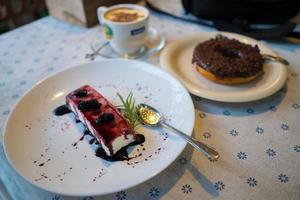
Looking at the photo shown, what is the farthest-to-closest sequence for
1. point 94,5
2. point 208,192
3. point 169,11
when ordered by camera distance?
point 169,11, point 94,5, point 208,192

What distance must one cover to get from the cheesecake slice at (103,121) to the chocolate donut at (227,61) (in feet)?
0.89

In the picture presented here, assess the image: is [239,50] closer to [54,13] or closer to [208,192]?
[208,192]

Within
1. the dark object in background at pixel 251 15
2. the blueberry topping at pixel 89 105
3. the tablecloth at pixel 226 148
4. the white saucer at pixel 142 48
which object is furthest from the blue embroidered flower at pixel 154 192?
the dark object in background at pixel 251 15

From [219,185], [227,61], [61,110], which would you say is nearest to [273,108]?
[227,61]

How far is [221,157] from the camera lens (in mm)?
542

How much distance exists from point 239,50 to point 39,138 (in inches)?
21.0

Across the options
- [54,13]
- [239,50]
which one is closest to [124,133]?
[239,50]

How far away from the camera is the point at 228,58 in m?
0.71

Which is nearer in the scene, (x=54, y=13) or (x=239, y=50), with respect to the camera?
(x=239, y=50)

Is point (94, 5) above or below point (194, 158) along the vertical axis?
above

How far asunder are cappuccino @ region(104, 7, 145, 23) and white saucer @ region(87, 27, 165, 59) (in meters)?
0.09

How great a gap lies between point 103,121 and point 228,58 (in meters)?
0.37

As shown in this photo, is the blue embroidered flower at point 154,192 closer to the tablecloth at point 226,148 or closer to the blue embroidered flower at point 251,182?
the tablecloth at point 226,148

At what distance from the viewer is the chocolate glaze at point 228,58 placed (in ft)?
2.19
